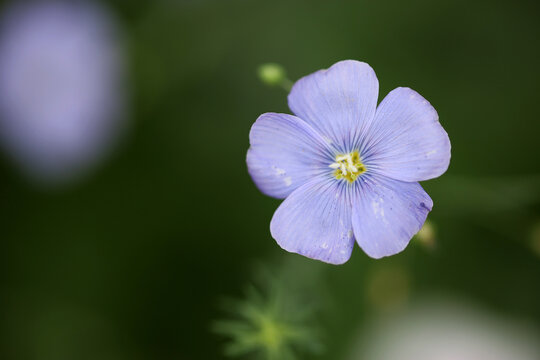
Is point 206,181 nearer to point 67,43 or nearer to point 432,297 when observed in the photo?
point 67,43

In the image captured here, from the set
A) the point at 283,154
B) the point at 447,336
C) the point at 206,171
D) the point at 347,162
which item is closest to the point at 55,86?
the point at 206,171

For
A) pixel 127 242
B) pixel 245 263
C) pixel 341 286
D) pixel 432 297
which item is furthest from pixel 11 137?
pixel 432 297

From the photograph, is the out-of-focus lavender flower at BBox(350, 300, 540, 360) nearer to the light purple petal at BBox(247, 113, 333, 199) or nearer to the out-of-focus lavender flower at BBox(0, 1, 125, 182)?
the light purple petal at BBox(247, 113, 333, 199)

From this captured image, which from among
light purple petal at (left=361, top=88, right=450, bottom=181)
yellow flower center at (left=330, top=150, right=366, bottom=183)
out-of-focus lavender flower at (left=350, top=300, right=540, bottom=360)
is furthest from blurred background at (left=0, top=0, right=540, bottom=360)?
light purple petal at (left=361, top=88, right=450, bottom=181)

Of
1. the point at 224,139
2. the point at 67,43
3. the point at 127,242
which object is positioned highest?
the point at 67,43

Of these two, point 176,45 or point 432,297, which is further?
point 176,45

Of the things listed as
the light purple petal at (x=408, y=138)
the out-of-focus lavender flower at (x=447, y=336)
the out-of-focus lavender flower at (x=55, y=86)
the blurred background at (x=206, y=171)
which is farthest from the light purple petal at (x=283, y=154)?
the out-of-focus lavender flower at (x=55, y=86)
